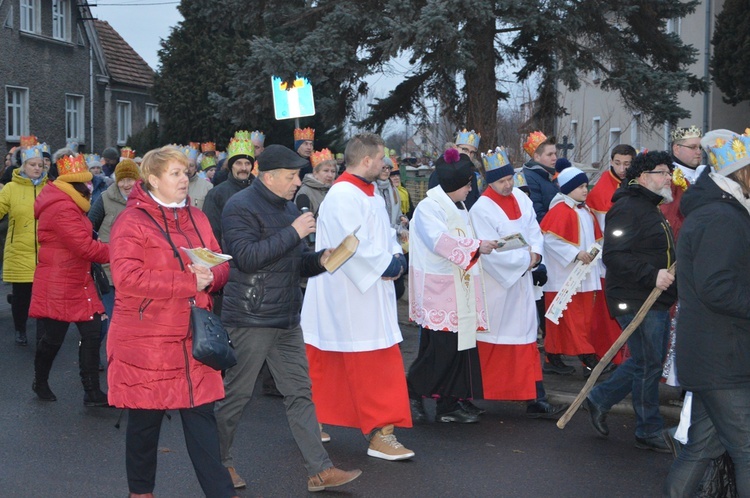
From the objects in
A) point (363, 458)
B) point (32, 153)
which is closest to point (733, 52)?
point (32, 153)

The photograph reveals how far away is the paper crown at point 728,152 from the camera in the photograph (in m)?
4.70

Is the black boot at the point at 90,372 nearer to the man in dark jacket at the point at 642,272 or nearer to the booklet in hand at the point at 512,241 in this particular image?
the booklet in hand at the point at 512,241

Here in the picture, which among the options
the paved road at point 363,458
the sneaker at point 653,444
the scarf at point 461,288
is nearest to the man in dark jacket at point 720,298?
the paved road at point 363,458

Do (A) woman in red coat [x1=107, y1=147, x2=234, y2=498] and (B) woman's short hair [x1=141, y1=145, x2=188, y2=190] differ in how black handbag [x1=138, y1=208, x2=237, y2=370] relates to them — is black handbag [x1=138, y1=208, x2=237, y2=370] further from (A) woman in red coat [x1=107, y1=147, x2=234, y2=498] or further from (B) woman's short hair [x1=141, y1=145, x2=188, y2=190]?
(B) woman's short hair [x1=141, y1=145, x2=188, y2=190]

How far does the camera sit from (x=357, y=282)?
6441 millimetres

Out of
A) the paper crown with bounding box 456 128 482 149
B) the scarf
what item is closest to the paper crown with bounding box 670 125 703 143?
the paper crown with bounding box 456 128 482 149

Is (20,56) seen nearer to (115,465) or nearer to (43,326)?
(43,326)

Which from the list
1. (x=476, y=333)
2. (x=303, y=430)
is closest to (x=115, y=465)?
(x=303, y=430)

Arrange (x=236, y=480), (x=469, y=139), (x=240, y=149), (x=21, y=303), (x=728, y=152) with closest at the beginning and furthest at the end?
(x=728, y=152), (x=236, y=480), (x=240, y=149), (x=469, y=139), (x=21, y=303)

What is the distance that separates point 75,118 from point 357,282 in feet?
103

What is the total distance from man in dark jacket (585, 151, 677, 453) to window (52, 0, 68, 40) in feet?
98.9

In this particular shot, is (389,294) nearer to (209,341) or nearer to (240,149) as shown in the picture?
(209,341)

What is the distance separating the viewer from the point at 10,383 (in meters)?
8.91

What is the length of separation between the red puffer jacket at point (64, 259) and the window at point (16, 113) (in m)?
24.8
